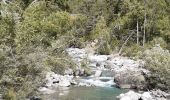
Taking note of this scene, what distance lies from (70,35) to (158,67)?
2107 cm

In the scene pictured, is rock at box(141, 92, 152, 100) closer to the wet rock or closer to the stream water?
the stream water

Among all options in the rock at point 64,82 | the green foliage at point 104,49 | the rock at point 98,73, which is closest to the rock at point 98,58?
the green foliage at point 104,49

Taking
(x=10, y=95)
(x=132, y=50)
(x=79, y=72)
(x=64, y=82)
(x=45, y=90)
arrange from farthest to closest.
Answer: (x=132, y=50)
(x=79, y=72)
(x=64, y=82)
(x=45, y=90)
(x=10, y=95)

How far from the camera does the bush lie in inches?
1249

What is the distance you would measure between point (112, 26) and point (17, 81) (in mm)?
40286

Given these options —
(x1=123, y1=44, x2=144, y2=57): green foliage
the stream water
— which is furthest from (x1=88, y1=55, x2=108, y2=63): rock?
the stream water

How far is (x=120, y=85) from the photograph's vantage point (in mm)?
34094

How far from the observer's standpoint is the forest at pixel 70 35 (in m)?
24.5

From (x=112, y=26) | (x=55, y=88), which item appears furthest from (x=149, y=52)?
(x=112, y=26)

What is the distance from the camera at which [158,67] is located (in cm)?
3222

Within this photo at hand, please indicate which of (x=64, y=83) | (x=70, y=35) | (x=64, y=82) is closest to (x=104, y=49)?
(x=70, y=35)

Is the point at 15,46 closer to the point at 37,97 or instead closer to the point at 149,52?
the point at 37,97

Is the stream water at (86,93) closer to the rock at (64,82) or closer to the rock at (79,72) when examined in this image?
the rock at (64,82)

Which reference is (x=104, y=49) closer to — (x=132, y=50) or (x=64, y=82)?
(x=132, y=50)
